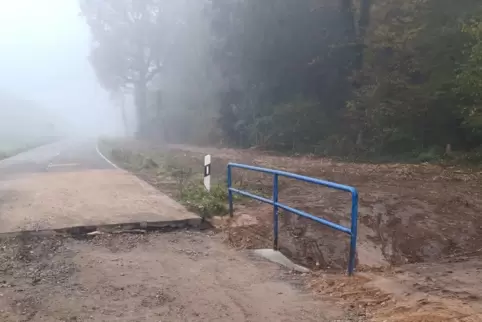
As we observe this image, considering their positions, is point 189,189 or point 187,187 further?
point 187,187

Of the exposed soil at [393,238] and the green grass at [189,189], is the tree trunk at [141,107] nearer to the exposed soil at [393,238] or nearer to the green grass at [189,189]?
the green grass at [189,189]

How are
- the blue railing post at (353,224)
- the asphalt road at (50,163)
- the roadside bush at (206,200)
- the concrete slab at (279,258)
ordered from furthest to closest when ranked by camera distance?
1. the asphalt road at (50,163)
2. the roadside bush at (206,200)
3. the concrete slab at (279,258)
4. the blue railing post at (353,224)

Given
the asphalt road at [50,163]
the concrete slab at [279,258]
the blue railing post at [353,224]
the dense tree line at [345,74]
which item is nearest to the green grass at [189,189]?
the concrete slab at [279,258]

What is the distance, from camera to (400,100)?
17.0 m

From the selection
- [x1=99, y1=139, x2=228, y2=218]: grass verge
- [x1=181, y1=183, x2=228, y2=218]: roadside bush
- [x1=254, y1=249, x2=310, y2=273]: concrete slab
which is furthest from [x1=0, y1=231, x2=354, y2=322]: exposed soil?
[x1=99, y1=139, x2=228, y2=218]: grass verge

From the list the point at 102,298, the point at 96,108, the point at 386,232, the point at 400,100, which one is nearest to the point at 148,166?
the point at 400,100

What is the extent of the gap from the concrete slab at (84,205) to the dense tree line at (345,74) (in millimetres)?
10255

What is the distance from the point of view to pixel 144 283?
484 cm

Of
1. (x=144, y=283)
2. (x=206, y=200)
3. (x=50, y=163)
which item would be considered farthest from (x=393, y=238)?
(x=50, y=163)

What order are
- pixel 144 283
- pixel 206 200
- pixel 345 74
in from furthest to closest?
1. pixel 345 74
2. pixel 206 200
3. pixel 144 283

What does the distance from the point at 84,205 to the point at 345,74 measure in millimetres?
15235

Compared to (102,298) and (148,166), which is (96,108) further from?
(102,298)

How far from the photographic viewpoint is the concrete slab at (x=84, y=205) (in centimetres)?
722

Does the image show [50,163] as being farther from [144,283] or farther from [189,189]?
[144,283]
